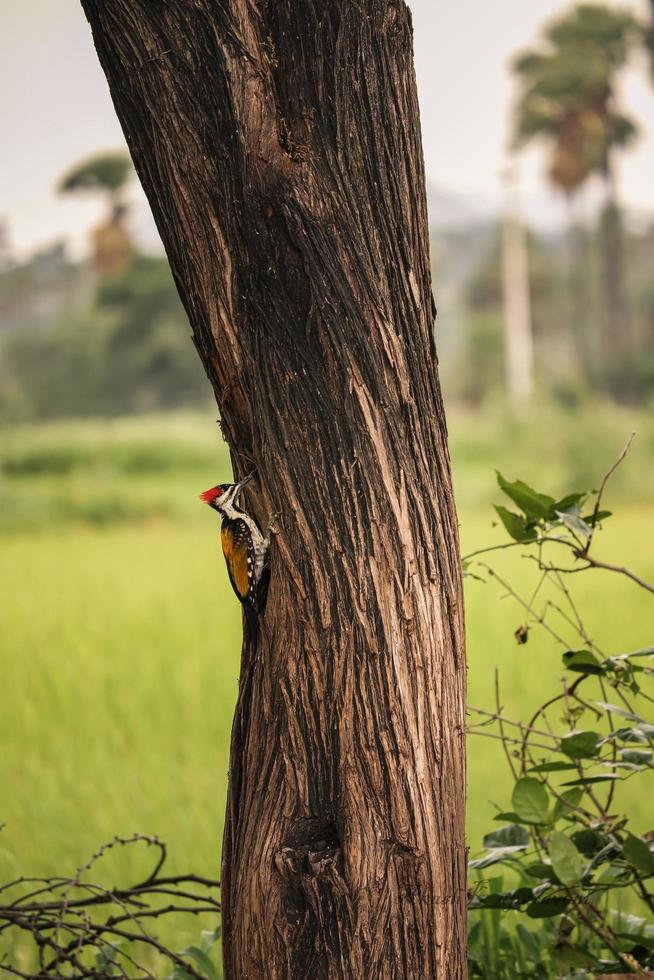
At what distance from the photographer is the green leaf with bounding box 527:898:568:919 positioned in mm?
1283

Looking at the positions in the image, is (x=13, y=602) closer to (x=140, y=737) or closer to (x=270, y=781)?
(x=140, y=737)

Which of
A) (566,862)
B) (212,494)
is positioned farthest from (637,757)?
(212,494)

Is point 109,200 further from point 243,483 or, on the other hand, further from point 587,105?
point 243,483

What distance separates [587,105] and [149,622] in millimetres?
8683

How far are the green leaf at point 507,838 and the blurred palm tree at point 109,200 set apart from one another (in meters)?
8.71

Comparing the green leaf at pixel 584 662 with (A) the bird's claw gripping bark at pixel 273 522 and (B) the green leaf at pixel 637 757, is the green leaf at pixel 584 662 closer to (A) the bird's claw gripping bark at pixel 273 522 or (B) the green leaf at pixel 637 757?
(B) the green leaf at pixel 637 757

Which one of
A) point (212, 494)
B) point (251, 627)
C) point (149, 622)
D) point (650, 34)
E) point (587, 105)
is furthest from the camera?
point (587, 105)

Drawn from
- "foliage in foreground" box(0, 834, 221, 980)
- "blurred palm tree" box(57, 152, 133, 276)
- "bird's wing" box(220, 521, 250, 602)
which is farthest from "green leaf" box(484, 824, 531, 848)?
"blurred palm tree" box(57, 152, 133, 276)

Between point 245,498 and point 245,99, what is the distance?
48cm

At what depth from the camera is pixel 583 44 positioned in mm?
10594

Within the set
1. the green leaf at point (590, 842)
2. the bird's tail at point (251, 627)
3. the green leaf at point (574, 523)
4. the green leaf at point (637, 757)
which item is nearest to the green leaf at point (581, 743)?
the green leaf at point (637, 757)

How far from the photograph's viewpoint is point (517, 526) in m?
1.36

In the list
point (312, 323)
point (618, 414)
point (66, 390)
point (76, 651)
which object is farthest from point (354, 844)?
point (66, 390)

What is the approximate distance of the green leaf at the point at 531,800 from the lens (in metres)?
1.24
